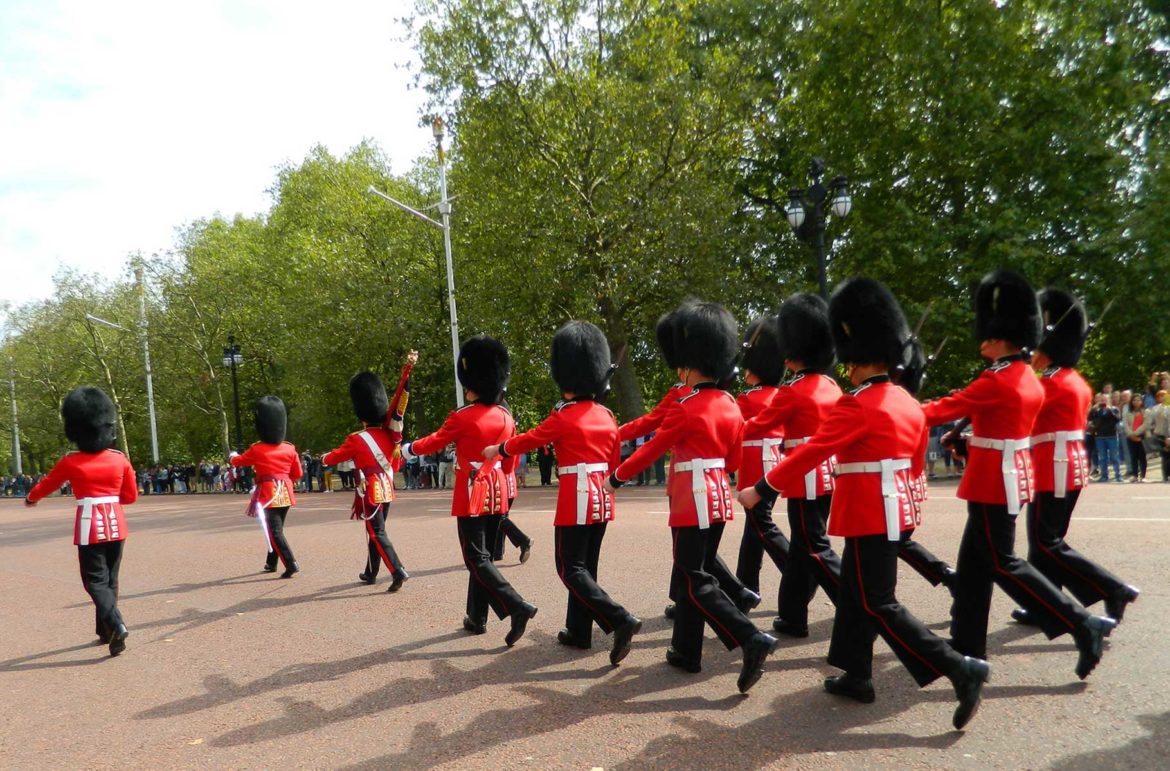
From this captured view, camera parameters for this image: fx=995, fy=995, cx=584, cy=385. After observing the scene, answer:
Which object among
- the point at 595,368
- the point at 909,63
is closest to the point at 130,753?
the point at 595,368

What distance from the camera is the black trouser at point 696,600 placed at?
4.90 m

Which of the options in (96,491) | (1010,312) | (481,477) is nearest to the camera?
(1010,312)

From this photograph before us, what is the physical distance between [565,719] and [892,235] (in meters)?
16.5

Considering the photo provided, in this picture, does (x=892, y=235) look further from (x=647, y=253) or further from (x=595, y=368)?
(x=595, y=368)

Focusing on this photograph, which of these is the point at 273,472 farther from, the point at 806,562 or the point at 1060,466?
the point at 1060,466

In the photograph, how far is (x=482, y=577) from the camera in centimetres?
627

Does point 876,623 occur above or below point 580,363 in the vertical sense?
below

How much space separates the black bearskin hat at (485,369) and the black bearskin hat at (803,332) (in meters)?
1.94

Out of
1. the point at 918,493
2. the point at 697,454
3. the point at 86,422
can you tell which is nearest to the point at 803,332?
the point at 697,454

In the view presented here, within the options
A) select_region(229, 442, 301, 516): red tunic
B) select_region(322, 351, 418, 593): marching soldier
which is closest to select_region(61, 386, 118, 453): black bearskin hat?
select_region(322, 351, 418, 593): marching soldier

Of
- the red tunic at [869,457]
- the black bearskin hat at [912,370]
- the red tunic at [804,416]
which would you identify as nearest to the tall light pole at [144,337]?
the red tunic at [804,416]

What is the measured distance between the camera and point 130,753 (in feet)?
15.1

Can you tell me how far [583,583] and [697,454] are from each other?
1.02 meters

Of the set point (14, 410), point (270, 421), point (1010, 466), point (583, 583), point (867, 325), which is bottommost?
point (583, 583)
